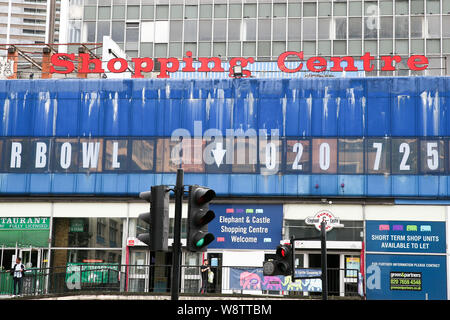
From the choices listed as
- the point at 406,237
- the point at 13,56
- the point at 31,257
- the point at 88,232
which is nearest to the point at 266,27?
the point at 13,56

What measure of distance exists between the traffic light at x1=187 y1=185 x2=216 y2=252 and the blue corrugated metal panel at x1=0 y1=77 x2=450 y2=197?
76.7 ft

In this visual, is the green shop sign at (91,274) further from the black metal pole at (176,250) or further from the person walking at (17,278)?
the black metal pole at (176,250)

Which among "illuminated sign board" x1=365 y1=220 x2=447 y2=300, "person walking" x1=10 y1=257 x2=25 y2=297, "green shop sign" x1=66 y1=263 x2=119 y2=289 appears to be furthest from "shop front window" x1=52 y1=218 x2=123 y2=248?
"illuminated sign board" x1=365 y1=220 x2=447 y2=300

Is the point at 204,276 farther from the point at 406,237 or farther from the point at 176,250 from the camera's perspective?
the point at 176,250

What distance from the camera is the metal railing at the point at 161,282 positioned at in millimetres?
27625

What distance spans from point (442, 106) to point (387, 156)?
334 cm

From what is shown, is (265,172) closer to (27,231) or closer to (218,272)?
(218,272)

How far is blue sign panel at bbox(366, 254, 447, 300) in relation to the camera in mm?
33156

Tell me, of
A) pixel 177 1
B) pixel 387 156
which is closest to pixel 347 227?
pixel 387 156

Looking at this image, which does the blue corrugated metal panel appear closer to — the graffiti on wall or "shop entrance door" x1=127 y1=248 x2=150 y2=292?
the graffiti on wall

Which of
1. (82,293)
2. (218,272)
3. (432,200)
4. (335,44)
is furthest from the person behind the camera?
(335,44)

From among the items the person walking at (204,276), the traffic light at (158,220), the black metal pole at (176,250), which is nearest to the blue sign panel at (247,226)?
the person walking at (204,276)

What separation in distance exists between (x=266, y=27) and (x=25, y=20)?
8532cm
